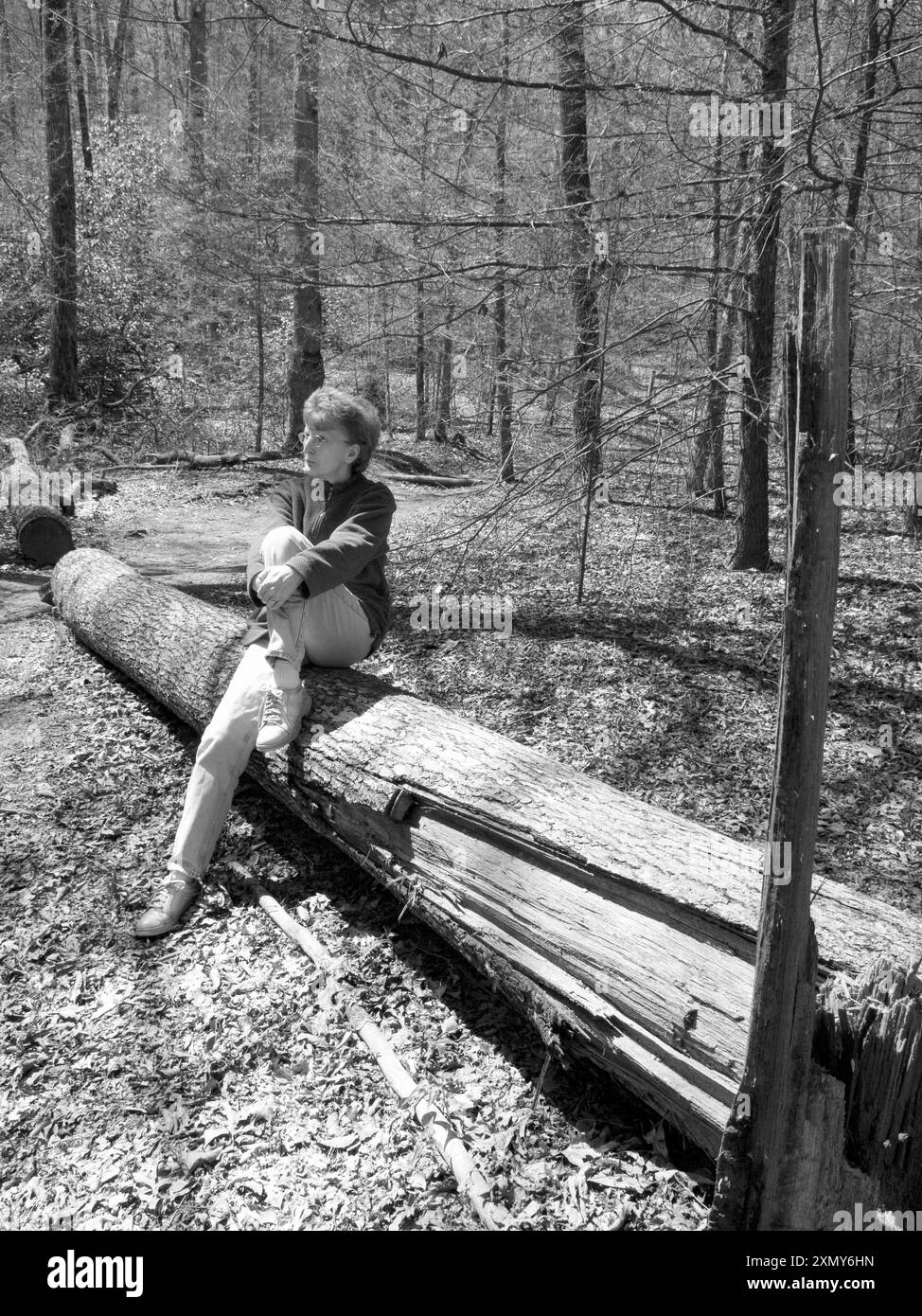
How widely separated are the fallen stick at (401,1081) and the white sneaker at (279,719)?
0.53 m

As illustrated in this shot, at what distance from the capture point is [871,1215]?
5.97 ft

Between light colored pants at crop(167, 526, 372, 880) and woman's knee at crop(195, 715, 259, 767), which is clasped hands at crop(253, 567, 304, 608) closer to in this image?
light colored pants at crop(167, 526, 372, 880)

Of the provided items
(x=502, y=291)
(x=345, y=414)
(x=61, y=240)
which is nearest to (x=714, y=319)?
(x=502, y=291)

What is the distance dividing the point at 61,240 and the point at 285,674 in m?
11.6

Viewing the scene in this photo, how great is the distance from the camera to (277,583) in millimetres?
3166

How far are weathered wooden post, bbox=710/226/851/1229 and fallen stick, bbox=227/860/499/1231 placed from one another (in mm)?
562

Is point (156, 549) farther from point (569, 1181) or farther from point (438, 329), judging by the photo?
point (569, 1181)

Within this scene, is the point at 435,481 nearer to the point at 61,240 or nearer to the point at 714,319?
the point at 61,240

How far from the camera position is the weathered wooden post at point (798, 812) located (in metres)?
1.45

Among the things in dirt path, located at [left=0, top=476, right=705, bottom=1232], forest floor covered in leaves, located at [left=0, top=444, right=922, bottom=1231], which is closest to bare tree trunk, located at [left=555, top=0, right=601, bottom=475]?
forest floor covered in leaves, located at [left=0, top=444, right=922, bottom=1231]

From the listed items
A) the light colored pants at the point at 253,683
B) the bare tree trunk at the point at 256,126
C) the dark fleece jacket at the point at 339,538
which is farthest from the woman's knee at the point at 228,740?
the bare tree trunk at the point at 256,126

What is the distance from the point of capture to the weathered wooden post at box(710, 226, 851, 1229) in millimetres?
1446

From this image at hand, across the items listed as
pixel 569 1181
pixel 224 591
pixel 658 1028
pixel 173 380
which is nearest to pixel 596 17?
pixel 224 591

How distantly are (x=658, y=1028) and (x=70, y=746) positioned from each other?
308 centimetres
